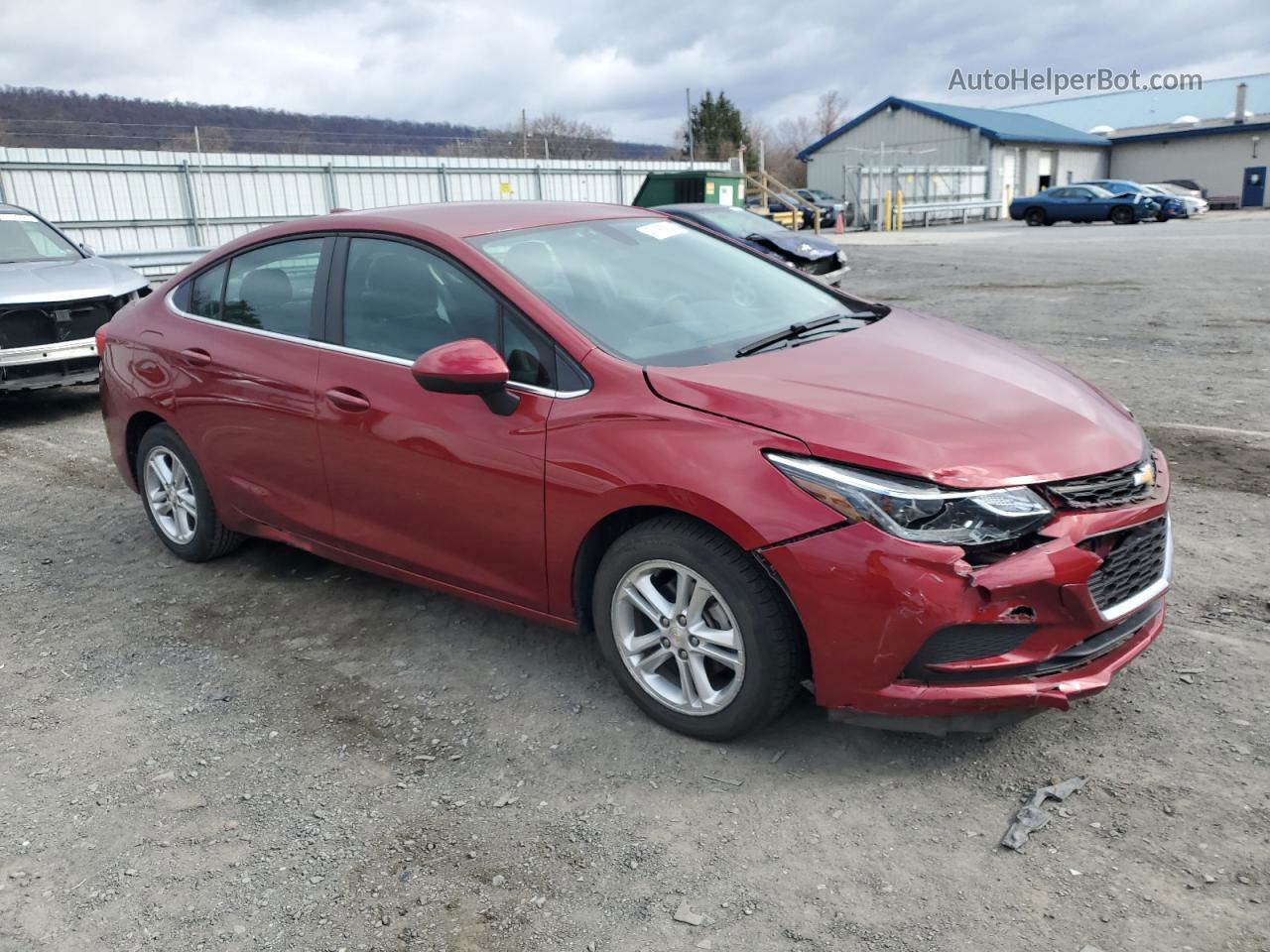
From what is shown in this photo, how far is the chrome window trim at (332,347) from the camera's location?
3.28 metres

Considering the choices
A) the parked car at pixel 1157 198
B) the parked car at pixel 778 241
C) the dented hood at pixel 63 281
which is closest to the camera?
the dented hood at pixel 63 281

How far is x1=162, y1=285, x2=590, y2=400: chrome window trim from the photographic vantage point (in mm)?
3279

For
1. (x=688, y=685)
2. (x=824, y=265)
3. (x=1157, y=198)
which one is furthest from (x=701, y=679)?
(x=1157, y=198)

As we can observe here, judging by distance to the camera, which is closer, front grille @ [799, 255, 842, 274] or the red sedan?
the red sedan

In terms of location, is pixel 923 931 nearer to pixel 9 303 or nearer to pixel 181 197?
pixel 9 303

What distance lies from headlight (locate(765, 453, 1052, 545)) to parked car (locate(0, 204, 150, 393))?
7.34m

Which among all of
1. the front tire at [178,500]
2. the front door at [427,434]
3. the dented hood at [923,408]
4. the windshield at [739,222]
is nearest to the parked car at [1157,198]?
the windshield at [739,222]

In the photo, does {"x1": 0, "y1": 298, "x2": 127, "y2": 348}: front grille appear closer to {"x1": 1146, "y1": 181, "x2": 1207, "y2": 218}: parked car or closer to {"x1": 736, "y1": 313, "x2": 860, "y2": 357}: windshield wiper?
{"x1": 736, "y1": 313, "x2": 860, "y2": 357}: windshield wiper

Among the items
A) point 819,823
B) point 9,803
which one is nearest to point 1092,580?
point 819,823

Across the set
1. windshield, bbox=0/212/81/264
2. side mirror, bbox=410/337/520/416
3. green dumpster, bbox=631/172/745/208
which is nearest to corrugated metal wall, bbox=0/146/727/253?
green dumpster, bbox=631/172/745/208

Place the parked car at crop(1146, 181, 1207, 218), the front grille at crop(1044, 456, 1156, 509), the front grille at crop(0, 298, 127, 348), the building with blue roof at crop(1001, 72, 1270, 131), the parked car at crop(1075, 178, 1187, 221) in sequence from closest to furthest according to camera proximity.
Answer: the front grille at crop(1044, 456, 1156, 509)
the front grille at crop(0, 298, 127, 348)
the parked car at crop(1075, 178, 1187, 221)
the parked car at crop(1146, 181, 1207, 218)
the building with blue roof at crop(1001, 72, 1270, 131)

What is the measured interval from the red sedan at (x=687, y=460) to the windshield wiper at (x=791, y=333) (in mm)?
18

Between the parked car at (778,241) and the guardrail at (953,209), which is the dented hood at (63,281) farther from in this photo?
the guardrail at (953,209)

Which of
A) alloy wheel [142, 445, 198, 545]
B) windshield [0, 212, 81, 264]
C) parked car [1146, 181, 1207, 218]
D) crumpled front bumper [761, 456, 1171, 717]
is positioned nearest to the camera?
crumpled front bumper [761, 456, 1171, 717]
